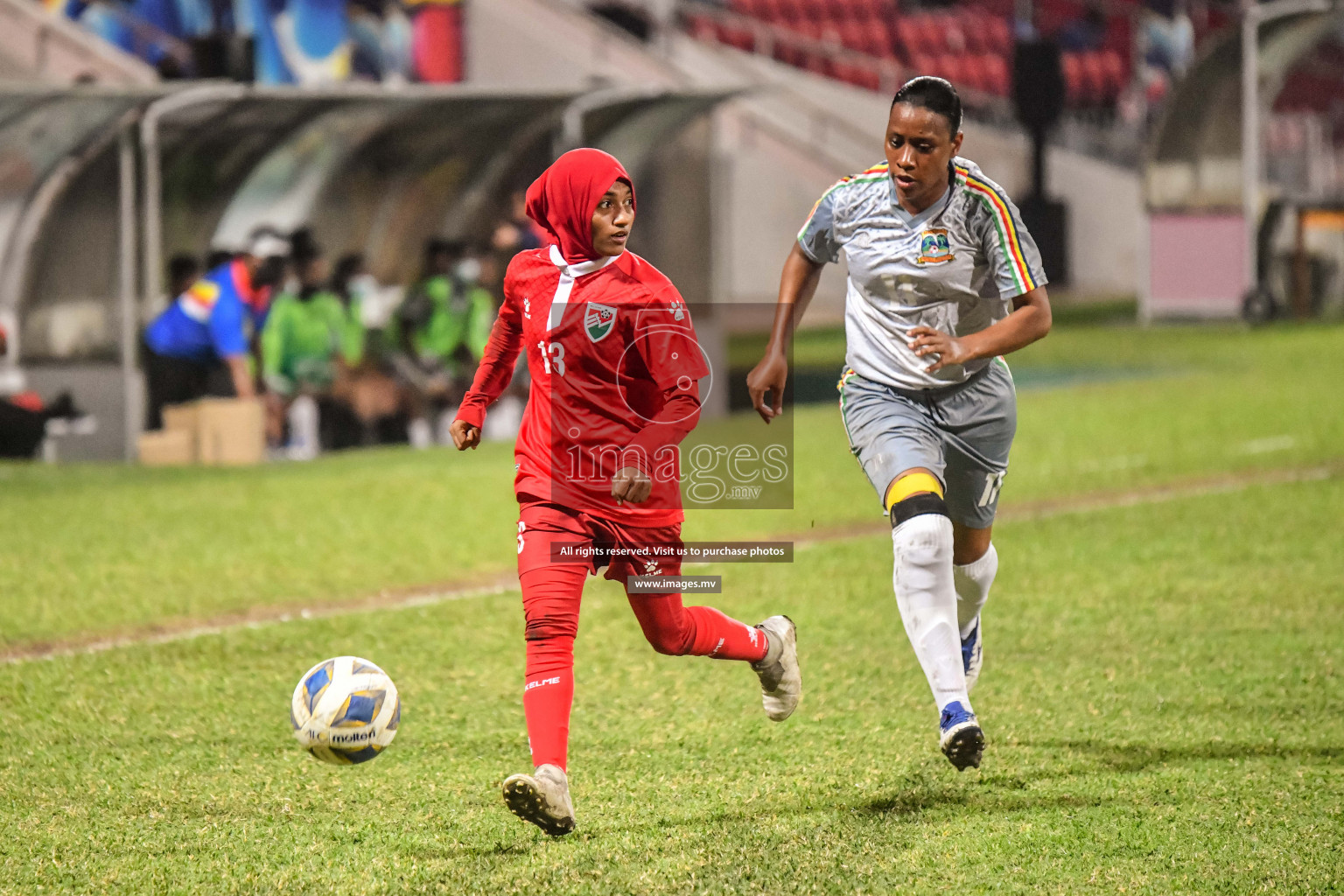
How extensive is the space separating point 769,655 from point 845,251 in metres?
1.28

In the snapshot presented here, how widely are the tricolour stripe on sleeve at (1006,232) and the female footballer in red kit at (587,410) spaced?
1.01 m

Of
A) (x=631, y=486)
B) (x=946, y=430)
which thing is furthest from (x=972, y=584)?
(x=631, y=486)

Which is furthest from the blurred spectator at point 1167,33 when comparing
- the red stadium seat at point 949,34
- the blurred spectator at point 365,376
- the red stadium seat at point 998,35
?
the blurred spectator at point 365,376

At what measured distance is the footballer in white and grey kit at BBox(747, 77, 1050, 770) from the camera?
200 inches

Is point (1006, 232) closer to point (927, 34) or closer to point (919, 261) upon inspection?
point (919, 261)

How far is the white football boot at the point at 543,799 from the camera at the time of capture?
14.3 ft

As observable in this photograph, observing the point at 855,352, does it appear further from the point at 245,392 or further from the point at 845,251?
the point at 245,392

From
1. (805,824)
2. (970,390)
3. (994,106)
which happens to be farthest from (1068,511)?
(994,106)

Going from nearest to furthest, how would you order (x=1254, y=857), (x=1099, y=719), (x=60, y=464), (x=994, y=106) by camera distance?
1. (x=1254, y=857)
2. (x=1099, y=719)
3. (x=60, y=464)
4. (x=994, y=106)

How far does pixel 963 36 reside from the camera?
3725cm

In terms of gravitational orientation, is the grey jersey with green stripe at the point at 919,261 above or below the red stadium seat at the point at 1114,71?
below

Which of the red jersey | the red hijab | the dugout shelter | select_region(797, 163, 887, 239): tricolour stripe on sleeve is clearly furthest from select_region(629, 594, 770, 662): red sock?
the dugout shelter

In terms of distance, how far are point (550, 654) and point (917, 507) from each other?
46.1 inches

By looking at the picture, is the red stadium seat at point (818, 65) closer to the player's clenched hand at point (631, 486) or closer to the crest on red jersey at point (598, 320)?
the crest on red jersey at point (598, 320)
